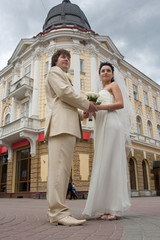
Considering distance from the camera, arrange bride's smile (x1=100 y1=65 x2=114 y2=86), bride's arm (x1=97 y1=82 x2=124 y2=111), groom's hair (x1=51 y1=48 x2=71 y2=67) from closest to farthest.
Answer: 1. groom's hair (x1=51 y1=48 x2=71 y2=67)
2. bride's arm (x1=97 y1=82 x2=124 y2=111)
3. bride's smile (x1=100 y1=65 x2=114 y2=86)

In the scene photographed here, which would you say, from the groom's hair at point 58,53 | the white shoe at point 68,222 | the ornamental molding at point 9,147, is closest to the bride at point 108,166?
the white shoe at point 68,222

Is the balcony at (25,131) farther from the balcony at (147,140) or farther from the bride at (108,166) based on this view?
the bride at (108,166)

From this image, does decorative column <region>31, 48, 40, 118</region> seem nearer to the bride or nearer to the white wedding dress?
the bride

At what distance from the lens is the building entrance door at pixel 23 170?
52.0 feet

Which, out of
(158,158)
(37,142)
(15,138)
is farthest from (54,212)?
(158,158)

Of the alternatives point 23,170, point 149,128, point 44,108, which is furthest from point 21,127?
point 149,128

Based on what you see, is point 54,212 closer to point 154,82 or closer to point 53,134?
point 53,134

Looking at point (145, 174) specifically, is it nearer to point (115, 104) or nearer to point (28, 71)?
point (28, 71)

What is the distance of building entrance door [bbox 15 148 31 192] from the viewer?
1584cm

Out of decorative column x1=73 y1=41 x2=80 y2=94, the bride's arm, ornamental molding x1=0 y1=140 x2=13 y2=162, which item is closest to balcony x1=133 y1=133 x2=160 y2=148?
decorative column x1=73 y1=41 x2=80 y2=94

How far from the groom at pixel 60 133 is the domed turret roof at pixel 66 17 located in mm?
17952

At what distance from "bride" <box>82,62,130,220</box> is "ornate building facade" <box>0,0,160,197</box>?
11.4m

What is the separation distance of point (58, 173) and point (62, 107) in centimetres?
85

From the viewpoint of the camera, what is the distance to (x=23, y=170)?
16406 mm
